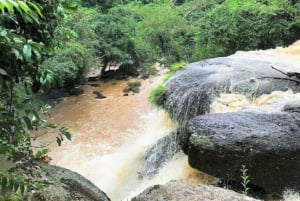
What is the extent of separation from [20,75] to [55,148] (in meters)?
7.84

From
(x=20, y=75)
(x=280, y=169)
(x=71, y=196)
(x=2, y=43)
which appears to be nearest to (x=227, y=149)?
(x=280, y=169)

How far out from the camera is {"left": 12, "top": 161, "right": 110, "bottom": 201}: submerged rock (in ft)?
10.8

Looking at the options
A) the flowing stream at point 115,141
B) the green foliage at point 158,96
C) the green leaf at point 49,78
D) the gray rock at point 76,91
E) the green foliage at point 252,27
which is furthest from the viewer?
the gray rock at point 76,91

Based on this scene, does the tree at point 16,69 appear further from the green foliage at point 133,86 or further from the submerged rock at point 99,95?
the green foliage at point 133,86

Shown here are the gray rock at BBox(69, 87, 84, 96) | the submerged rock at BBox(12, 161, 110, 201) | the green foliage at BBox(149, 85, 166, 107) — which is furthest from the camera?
the gray rock at BBox(69, 87, 84, 96)

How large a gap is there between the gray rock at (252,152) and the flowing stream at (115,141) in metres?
0.69

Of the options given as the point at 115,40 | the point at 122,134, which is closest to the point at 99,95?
the point at 115,40

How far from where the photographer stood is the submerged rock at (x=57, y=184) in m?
3.28

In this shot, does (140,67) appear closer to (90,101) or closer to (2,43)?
(90,101)

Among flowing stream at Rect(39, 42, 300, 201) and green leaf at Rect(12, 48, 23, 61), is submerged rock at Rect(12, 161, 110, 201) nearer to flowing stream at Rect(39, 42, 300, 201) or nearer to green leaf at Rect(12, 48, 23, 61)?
flowing stream at Rect(39, 42, 300, 201)

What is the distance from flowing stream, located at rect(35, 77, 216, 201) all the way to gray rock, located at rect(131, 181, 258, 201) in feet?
6.76

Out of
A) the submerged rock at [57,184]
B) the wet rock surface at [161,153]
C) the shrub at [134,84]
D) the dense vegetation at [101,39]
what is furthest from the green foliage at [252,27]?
the submerged rock at [57,184]

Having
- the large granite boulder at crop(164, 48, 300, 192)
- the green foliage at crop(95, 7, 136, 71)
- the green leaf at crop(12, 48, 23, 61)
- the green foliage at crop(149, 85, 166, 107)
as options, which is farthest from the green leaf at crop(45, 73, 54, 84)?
the green foliage at crop(95, 7, 136, 71)

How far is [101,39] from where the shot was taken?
53.4 feet
